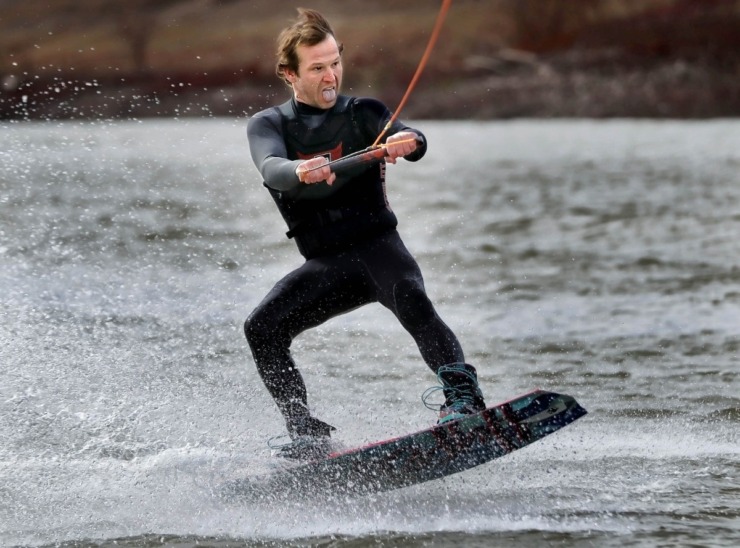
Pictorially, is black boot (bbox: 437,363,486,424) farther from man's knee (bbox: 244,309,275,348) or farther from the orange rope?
the orange rope

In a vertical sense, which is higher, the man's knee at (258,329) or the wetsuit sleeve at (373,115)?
the wetsuit sleeve at (373,115)

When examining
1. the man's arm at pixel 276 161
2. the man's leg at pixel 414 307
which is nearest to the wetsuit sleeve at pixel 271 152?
the man's arm at pixel 276 161

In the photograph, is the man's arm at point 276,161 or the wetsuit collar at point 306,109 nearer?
the man's arm at point 276,161

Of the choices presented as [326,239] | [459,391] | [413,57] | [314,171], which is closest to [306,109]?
[326,239]

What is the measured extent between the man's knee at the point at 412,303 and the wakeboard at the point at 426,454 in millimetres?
487

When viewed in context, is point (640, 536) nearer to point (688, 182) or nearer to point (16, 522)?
point (16, 522)

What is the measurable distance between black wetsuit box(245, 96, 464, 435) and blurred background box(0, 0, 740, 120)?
130ft

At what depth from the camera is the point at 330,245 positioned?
5328mm

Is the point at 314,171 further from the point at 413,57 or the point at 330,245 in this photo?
the point at 413,57

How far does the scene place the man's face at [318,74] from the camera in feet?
16.8

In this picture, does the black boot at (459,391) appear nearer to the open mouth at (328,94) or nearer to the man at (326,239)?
the man at (326,239)

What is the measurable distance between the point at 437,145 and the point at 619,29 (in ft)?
71.9

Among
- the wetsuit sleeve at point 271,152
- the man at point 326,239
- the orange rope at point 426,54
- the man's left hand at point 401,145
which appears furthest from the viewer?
the man at point 326,239

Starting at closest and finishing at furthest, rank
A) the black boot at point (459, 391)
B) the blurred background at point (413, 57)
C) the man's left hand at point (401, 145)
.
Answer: the man's left hand at point (401, 145), the black boot at point (459, 391), the blurred background at point (413, 57)
